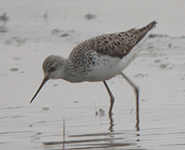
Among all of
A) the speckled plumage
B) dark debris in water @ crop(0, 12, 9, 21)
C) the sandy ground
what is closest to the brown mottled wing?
the speckled plumage

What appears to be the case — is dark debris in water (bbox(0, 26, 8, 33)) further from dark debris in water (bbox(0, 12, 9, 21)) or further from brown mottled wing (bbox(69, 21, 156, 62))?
brown mottled wing (bbox(69, 21, 156, 62))

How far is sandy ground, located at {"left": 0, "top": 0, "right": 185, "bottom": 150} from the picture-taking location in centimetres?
612

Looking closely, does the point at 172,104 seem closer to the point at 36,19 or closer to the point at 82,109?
the point at 82,109

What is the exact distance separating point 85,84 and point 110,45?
1.47 metres

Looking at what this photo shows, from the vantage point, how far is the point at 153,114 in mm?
7047

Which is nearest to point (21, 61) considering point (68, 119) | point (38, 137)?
point (68, 119)

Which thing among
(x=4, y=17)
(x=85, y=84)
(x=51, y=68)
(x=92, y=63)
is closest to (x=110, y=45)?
(x=92, y=63)

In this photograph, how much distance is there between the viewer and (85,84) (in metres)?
9.05

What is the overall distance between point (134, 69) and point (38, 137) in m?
4.03

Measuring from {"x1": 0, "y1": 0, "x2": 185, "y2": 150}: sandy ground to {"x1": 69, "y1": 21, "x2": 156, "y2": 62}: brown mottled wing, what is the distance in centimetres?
79

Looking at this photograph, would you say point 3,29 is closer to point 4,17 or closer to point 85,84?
point 4,17

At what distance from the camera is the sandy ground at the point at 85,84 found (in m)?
6.12

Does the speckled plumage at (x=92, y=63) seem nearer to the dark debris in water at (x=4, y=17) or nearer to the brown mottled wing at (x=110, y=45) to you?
the brown mottled wing at (x=110, y=45)

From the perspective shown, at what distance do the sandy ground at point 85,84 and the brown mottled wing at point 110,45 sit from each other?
2.60 ft
